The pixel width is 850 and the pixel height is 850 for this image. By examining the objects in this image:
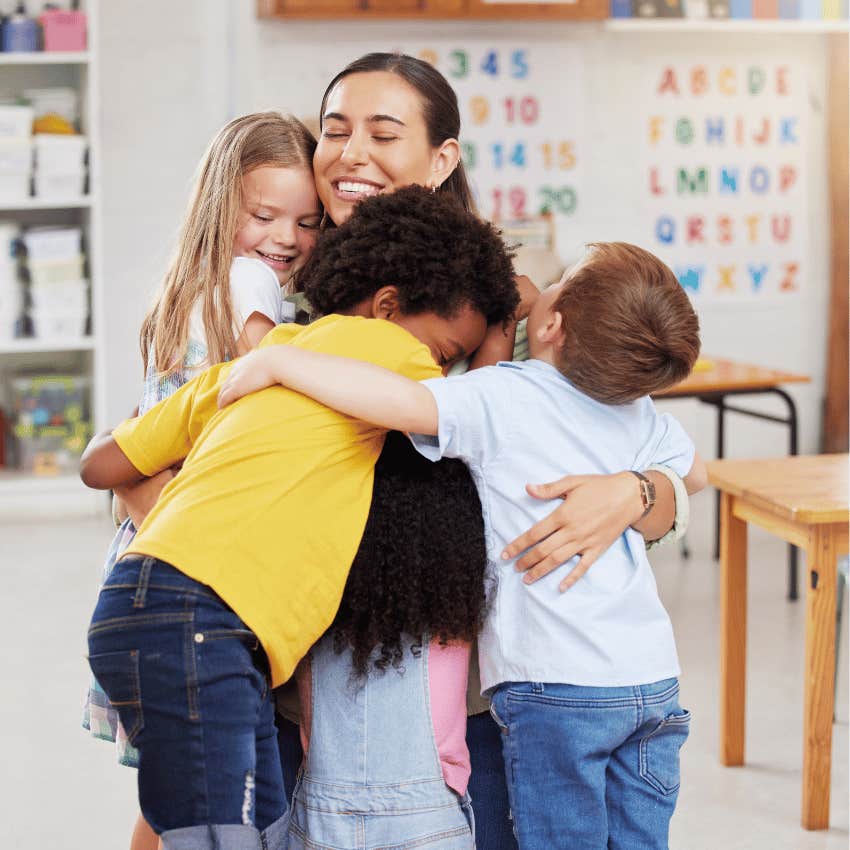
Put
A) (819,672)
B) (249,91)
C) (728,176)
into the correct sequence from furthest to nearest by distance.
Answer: (728,176)
(249,91)
(819,672)

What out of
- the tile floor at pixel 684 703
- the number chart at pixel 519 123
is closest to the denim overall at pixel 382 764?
the tile floor at pixel 684 703

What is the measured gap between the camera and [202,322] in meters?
1.56

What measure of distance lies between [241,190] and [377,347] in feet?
1.56

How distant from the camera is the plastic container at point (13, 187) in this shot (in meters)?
4.61

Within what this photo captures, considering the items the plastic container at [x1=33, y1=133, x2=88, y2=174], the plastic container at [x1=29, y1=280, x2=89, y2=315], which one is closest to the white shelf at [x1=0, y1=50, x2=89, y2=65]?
the plastic container at [x1=33, y1=133, x2=88, y2=174]

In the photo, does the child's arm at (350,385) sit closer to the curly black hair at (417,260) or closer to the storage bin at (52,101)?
the curly black hair at (417,260)

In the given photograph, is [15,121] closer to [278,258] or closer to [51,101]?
[51,101]

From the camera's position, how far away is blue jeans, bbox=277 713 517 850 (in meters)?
1.50

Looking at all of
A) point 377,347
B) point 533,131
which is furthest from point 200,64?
point 377,347

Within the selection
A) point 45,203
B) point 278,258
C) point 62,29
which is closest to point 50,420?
point 45,203

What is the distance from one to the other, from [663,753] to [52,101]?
402cm

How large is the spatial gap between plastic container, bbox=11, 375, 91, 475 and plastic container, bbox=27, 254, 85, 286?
0.39 m

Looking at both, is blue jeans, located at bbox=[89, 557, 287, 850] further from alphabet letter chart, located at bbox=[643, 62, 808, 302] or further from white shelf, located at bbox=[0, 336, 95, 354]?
alphabet letter chart, located at bbox=[643, 62, 808, 302]

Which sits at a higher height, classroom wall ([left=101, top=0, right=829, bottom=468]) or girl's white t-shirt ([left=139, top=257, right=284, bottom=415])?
classroom wall ([left=101, top=0, right=829, bottom=468])
